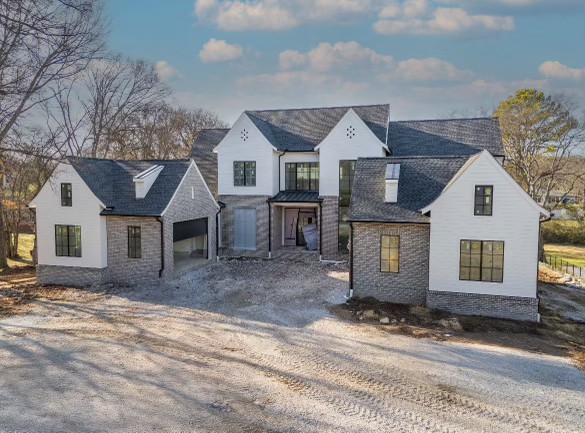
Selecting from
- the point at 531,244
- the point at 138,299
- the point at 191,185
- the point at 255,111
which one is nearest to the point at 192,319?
the point at 138,299

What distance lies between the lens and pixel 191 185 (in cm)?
2106

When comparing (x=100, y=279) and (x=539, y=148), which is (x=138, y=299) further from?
(x=539, y=148)

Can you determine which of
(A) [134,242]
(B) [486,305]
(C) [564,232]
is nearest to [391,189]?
(B) [486,305]

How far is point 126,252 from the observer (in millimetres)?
19000

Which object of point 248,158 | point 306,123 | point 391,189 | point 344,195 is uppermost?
point 306,123

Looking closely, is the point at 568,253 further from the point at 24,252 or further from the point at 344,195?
the point at 24,252

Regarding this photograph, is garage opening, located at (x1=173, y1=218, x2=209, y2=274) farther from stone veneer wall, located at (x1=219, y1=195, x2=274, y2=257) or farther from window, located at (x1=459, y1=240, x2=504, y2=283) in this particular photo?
window, located at (x1=459, y1=240, x2=504, y2=283)

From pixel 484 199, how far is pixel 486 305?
3695 mm

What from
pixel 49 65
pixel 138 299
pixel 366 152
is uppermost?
pixel 49 65

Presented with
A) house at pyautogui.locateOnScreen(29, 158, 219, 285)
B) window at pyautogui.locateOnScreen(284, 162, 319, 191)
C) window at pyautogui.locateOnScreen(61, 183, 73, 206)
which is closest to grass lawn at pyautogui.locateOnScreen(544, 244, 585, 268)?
window at pyautogui.locateOnScreen(284, 162, 319, 191)

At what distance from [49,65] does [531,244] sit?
1996 cm

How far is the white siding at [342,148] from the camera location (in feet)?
76.3

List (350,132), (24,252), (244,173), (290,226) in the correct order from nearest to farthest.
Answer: (350,132) → (244,173) → (290,226) → (24,252)

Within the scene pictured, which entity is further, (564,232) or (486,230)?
(564,232)
